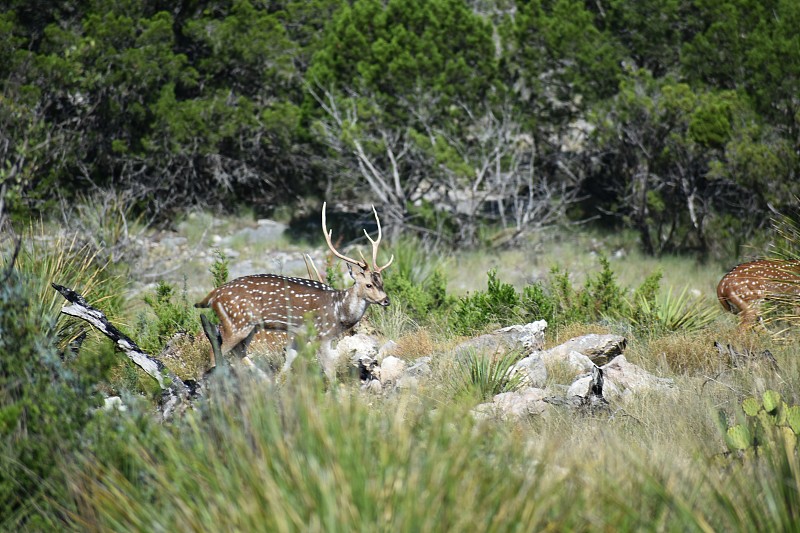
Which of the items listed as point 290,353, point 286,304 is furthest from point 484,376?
point 286,304

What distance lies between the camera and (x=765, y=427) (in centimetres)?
530

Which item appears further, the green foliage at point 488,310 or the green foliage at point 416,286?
the green foliage at point 416,286

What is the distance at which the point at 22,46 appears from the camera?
19.1m

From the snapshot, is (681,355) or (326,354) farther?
(681,355)

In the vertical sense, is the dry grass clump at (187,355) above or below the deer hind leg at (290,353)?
below

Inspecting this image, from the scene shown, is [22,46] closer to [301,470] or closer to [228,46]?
[228,46]

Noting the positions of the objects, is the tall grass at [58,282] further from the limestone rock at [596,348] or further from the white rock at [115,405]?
the limestone rock at [596,348]

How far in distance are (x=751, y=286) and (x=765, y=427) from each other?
3690 millimetres

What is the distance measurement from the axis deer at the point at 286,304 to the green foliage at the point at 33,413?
2.70m

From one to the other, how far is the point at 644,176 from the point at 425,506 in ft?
50.5

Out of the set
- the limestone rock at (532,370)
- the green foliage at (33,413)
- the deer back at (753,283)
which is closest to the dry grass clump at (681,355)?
the deer back at (753,283)

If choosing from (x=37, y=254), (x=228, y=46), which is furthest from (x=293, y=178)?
(x=37, y=254)

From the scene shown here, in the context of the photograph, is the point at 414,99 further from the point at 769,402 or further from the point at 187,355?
the point at 769,402

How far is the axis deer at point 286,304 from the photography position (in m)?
7.93
